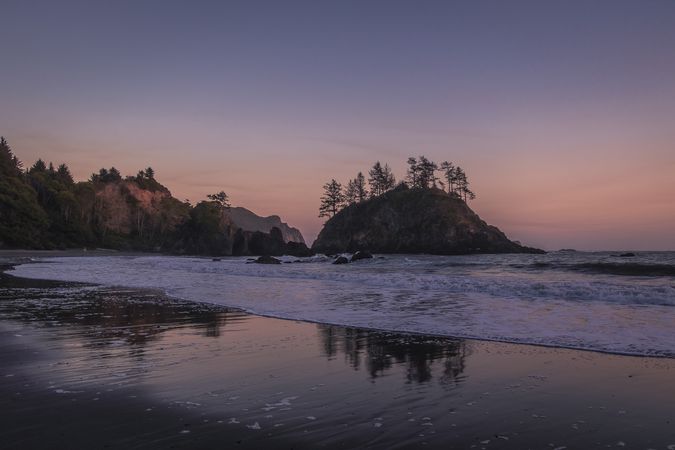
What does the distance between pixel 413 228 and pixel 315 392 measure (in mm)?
94943

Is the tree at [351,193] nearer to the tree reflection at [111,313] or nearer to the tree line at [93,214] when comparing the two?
the tree line at [93,214]

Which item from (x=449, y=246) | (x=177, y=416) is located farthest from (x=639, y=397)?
(x=449, y=246)

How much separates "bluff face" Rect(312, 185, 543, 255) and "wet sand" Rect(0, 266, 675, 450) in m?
82.5

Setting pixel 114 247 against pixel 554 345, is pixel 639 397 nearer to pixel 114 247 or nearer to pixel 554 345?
pixel 554 345

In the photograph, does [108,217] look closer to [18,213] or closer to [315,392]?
[18,213]

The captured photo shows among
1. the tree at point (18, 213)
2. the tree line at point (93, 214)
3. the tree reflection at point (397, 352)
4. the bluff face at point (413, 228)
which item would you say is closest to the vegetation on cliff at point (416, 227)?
the bluff face at point (413, 228)

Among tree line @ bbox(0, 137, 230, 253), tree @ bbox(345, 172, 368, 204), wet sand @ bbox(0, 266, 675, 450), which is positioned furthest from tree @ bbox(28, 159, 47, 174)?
wet sand @ bbox(0, 266, 675, 450)

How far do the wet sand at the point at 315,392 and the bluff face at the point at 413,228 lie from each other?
271 ft

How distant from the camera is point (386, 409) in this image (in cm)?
589

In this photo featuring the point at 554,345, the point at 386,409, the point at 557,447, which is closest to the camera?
the point at 557,447

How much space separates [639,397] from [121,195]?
168 meters

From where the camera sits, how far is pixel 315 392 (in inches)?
261

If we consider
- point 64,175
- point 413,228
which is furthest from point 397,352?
point 64,175

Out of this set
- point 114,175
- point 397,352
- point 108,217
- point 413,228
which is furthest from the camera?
point 114,175
